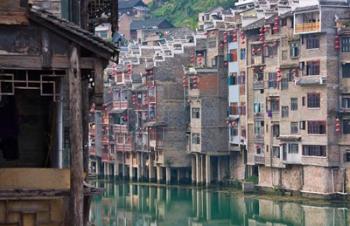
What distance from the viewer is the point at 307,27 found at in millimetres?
47438

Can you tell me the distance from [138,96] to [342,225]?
31.7 metres

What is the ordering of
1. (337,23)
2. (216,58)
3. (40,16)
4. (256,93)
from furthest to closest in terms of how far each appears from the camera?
(216,58) < (256,93) < (337,23) < (40,16)

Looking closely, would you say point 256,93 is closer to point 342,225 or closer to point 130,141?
point 130,141

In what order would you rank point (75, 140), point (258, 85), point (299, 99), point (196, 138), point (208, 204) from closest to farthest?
point (75, 140) → point (208, 204) → point (299, 99) → point (258, 85) → point (196, 138)

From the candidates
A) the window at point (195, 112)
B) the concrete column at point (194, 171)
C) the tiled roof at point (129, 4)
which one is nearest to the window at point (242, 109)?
the window at point (195, 112)

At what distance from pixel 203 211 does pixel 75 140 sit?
3500cm

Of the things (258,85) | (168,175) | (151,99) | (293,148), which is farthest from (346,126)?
(151,99)

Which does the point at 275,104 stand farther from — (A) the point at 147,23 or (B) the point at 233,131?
(A) the point at 147,23

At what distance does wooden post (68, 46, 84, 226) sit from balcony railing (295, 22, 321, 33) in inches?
1503

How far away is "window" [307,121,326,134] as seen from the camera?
4678cm

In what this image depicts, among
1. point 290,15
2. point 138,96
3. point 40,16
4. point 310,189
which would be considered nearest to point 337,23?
point 290,15

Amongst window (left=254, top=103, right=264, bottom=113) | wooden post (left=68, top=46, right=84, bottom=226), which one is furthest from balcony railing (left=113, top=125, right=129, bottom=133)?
wooden post (left=68, top=46, right=84, bottom=226)

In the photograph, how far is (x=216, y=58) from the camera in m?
58.3

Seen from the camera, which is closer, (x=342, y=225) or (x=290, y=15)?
(x=342, y=225)
